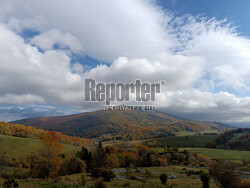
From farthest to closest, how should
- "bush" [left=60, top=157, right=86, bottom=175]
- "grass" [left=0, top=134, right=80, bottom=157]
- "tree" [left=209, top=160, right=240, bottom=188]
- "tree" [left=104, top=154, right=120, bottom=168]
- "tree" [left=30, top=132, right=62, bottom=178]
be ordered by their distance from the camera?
"tree" [left=104, top=154, right=120, bottom=168], "grass" [left=0, top=134, right=80, bottom=157], "bush" [left=60, top=157, right=86, bottom=175], "tree" [left=30, top=132, right=62, bottom=178], "tree" [left=209, top=160, right=240, bottom=188]

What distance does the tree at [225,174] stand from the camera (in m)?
25.4

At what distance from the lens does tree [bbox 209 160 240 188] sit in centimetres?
2541

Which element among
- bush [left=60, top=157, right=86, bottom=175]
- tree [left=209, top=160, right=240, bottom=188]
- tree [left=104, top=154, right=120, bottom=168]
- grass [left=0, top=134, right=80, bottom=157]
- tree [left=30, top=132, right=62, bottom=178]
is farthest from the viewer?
tree [left=104, top=154, right=120, bottom=168]

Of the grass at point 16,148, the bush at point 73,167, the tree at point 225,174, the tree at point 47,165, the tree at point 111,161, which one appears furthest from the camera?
the tree at point 111,161

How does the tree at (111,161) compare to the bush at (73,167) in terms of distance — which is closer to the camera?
the bush at (73,167)

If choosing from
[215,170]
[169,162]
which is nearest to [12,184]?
[215,170]

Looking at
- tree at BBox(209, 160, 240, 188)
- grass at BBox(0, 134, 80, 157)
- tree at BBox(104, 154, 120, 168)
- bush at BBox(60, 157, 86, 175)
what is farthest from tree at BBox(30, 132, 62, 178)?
tree at BBox(209, 160, 240, 188)

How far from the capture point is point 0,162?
139ft

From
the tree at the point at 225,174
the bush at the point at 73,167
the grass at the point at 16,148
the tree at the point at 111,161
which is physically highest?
the tree at the point at 225,174

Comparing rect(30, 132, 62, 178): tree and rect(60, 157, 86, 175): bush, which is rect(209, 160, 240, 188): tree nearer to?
rect(30, 132, 62, 178): tree

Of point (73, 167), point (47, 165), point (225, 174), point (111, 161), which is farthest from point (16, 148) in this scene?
point (225, 174)

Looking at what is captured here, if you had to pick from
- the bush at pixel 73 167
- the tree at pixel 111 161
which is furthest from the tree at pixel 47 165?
the tree at pixel 111 161

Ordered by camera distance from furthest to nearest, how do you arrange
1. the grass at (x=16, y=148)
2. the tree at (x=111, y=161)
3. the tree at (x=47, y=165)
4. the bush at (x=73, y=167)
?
the tree at (x=111, y=161), the grass at (x=16, y=148), the bush at (x=73, y=167), the tree at (x=47, y=165)

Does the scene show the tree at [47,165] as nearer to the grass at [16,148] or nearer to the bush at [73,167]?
the bush at [73,167]
